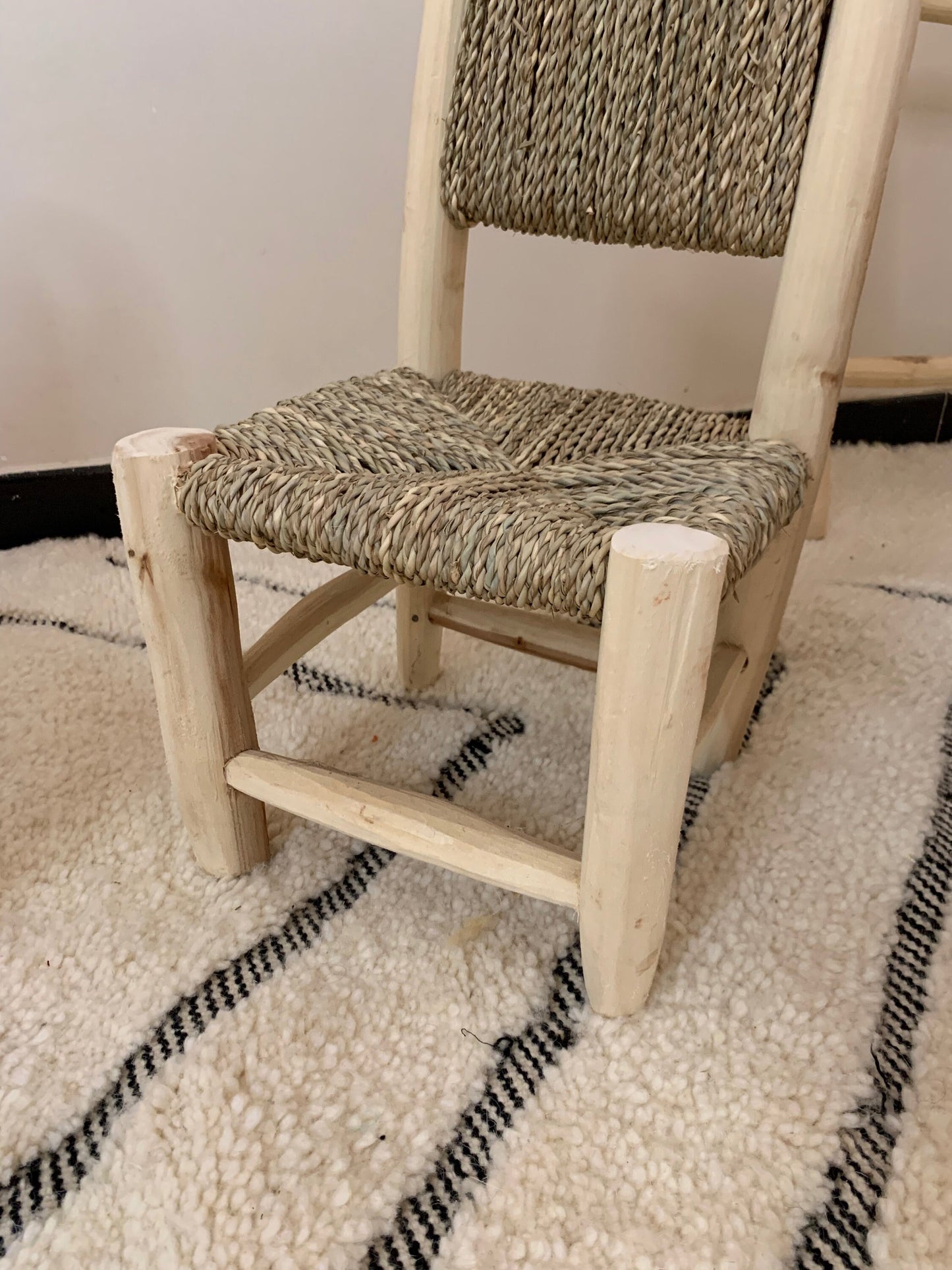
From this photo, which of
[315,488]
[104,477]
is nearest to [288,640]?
[315,488]

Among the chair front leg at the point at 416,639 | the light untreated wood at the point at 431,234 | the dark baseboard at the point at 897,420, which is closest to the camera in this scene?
the light untreated wood at the point at 431,234

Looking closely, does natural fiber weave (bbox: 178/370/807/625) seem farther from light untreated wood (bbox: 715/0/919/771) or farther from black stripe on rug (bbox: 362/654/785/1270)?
black stripe on rug (bbox: 362/654/785/1270)

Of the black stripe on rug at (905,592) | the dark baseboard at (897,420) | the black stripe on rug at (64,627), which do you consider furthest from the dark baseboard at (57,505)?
the dark baseboard at (897,420)

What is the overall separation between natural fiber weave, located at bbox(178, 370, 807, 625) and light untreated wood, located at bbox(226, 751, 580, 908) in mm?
147

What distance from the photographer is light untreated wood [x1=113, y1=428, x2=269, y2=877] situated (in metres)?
0.48

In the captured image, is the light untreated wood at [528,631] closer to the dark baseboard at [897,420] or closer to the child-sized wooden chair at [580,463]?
the child-sized wooden chair at [580,463]

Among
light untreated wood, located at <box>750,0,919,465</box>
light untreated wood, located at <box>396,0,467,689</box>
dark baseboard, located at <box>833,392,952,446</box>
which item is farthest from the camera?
dark baseboard, located at <box>833,392,952,446</box>

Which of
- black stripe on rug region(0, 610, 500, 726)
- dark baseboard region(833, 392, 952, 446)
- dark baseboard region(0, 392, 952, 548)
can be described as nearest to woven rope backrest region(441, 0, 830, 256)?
black stripe on rug region(0, 610, 500, 726)

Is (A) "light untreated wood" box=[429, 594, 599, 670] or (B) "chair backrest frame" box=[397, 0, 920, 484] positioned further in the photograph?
(A) "light untreated wood" box=[429, 594, 599, 670]

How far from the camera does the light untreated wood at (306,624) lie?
2.04ft

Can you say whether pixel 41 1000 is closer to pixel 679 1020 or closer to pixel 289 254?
pixel 679 1020

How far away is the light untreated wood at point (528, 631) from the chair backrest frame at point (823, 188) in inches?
7.8

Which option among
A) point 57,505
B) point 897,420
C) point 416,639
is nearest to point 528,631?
point 416,639

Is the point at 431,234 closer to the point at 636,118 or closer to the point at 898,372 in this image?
the point at 636,118
